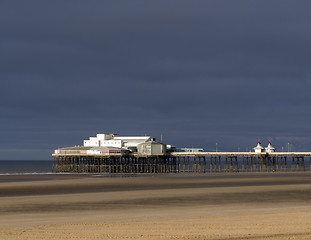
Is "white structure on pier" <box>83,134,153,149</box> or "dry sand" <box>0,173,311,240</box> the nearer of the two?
"dry sand" <box>0,173,311,240</box>

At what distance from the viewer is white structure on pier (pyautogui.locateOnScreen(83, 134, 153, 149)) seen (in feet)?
455

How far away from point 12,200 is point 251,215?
1897 cm

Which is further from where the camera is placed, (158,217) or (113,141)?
(113,141)

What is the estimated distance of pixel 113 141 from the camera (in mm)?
139125

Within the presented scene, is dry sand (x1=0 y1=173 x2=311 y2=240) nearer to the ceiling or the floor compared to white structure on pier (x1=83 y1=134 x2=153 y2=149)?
nearer to the floor

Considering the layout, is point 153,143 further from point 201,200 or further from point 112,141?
point 201,200

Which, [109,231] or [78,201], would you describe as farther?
[78,201]

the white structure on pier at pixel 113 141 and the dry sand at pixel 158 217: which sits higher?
the white structure on pier at pixel 113 141

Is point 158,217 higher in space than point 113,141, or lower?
lower

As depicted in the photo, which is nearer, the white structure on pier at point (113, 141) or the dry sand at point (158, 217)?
the dry sand at point (158, 217)

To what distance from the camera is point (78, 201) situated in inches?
1485

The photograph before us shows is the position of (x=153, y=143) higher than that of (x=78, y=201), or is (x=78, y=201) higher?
(x=153, y=143)

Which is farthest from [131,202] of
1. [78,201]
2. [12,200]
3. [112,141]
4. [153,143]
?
[112,141]

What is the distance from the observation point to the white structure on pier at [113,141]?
455ft
